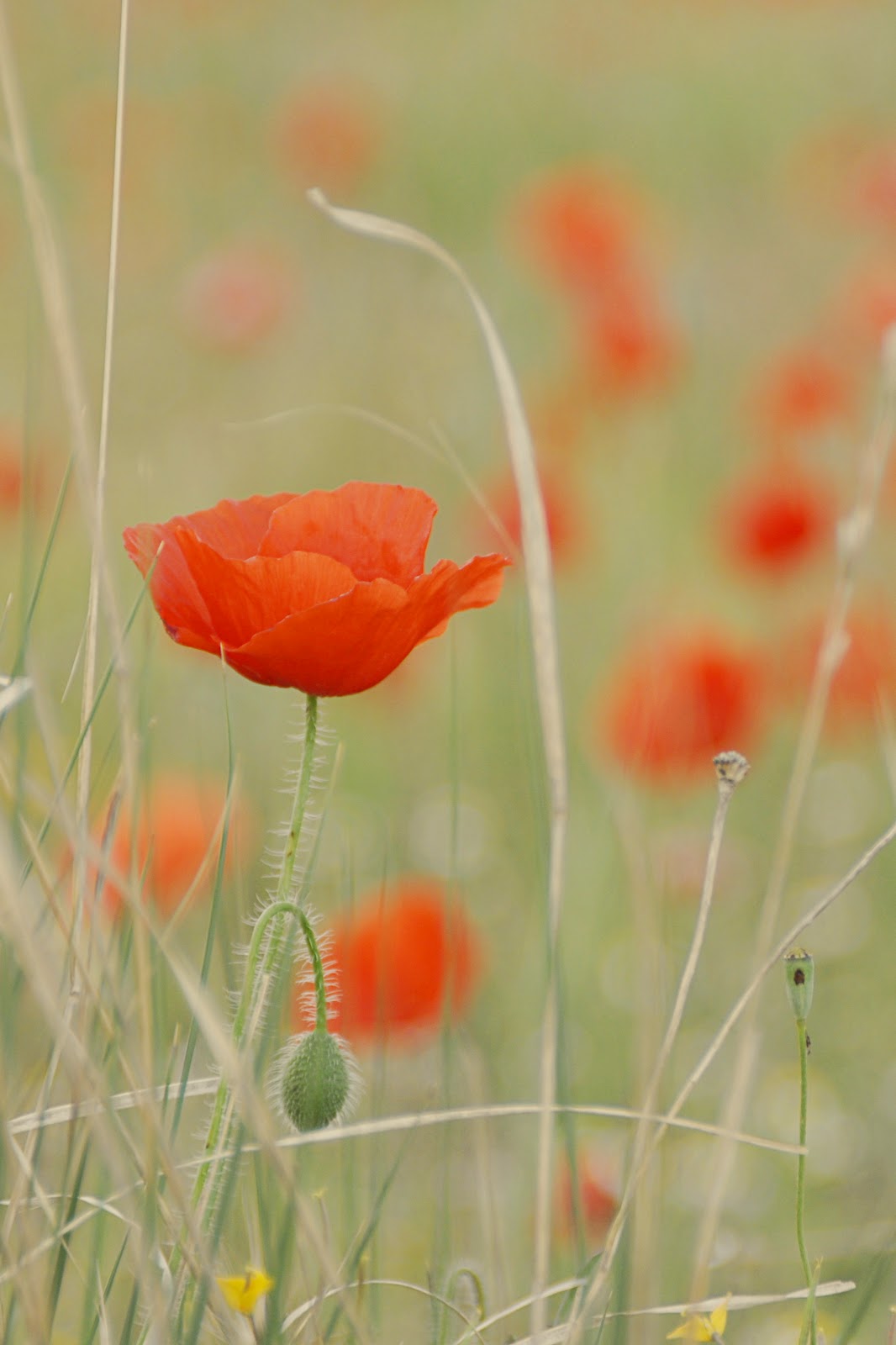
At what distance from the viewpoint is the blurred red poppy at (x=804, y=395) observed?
81.6 inches

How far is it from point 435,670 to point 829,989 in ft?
2.48

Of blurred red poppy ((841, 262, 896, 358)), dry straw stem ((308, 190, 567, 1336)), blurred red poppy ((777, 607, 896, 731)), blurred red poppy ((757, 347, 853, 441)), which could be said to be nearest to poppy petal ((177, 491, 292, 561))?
dry straw stem ((308, 190, 567, 1336))

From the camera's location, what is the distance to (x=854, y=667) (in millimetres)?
1594

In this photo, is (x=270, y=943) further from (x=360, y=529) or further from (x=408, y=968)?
(x=408, y=968)

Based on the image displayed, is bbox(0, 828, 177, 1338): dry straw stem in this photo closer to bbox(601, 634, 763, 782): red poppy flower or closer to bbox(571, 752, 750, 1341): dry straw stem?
bbox(571, 752, 750, 1341): dry straw stem

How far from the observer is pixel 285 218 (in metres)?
4.29

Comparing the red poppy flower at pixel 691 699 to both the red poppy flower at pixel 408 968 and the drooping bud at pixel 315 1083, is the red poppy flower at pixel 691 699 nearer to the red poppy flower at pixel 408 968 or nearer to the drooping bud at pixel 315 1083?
the red poppy flower at pixel 408 968

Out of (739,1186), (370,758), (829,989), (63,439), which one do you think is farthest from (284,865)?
(63,439)

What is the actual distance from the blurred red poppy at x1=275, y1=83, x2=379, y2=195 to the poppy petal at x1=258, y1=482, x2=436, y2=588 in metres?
2.53

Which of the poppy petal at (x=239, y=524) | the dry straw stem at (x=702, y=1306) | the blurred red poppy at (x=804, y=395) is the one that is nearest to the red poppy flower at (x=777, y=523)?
the blurred red poppy at (x=804, y=395)

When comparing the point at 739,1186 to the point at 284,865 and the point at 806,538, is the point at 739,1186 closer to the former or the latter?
the point at 806,538

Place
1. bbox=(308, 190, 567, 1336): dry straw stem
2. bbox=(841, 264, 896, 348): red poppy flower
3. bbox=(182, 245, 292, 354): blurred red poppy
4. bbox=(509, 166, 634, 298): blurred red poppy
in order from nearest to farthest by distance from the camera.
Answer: bbox=(308, 190, 567, 1336): dry straw stem → bbox=(841, 264, 896, 348): red poppy flower → bbox=(509, 166, 634, 298): blurred red poppy → bbox=(182, 245, 292, 354): blurred red poppy

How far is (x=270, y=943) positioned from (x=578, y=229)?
1.98 meters

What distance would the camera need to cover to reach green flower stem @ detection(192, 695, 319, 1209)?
0.57 m
